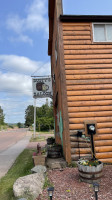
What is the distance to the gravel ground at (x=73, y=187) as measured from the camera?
3361 millimetres

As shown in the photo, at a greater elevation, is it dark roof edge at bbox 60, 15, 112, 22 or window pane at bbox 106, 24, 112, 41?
dark roof edge at bbox 60, 15, 112, 22

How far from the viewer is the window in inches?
266

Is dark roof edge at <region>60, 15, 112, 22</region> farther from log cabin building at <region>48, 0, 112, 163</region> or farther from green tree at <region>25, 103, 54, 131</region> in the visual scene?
green tree at <region>25, 103, 54, 131</region>

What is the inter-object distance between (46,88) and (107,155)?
5557mm

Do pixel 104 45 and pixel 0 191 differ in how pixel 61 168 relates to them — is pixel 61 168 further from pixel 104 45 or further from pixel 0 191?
pixel 104 45

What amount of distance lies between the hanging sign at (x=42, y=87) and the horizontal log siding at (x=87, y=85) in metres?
3.57

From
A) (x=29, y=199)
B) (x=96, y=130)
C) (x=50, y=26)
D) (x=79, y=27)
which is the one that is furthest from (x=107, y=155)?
(x=50, y=26)

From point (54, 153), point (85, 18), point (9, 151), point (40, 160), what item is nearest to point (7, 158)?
point (9, 151)

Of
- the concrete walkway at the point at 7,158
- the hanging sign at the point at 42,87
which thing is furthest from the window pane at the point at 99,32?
the concrete walkway at the point at 7,158

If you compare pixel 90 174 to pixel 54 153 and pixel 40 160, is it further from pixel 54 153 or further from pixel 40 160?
pixel 54 153

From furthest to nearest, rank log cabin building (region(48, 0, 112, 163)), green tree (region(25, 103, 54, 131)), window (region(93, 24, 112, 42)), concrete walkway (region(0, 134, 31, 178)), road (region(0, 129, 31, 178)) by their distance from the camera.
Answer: green tree (region(25, 103, 54, 131))
road (region(0, 129, 31, 178))
window (region(93, 24, 112, 42))
concrete walkway (region(0, 134, 31, 178))
log cabin building (region(48, 0, 112, 163))

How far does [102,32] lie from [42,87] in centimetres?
477

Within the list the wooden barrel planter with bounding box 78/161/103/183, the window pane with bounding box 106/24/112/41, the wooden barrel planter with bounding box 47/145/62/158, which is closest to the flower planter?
the wooden barrel planter with bounding box 47/145/62/158

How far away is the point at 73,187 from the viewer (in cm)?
382
